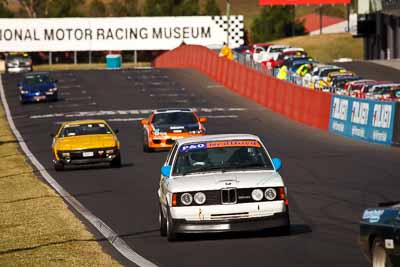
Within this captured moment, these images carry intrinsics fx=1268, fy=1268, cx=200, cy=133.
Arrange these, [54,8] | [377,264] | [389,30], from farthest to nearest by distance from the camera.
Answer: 1. [54,8]
2. [389,30]
3. [377,264]

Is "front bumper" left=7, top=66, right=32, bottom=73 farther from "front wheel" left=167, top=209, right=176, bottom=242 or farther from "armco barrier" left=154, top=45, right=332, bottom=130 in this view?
"front wheel" left=167, top=209, right=176, bottom=242

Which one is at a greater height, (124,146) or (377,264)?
(377,264)

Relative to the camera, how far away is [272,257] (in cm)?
1553

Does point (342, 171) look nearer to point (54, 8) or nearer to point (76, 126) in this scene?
point (76, 126)

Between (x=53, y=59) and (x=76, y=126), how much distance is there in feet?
309

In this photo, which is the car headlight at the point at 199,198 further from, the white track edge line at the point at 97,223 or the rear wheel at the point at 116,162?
the rear wheel at the point at 116,162

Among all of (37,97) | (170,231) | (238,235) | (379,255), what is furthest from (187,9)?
(379,255)

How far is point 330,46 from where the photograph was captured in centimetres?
11862

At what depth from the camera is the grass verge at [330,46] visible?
116706 mm

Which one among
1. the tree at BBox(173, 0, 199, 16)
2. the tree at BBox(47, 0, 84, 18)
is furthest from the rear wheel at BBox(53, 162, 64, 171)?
the tree at BBox(47, 0, 84, 18)

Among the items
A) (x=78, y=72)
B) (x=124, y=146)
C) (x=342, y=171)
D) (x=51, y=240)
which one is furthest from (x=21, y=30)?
(x=51, y=240)

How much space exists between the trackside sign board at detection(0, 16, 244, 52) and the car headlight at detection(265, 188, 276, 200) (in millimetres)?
101509

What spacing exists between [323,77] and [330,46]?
188ft

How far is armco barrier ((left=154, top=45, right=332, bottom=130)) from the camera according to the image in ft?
150
